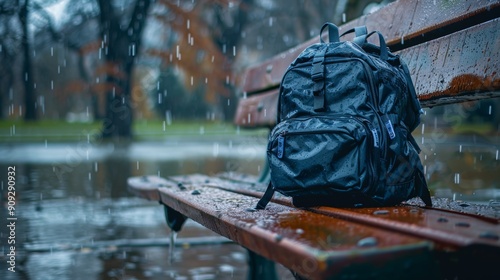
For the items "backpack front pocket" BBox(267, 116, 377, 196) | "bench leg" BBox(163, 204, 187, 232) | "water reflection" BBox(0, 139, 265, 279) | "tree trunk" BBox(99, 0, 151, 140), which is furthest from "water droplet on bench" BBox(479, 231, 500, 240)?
"tree trunk" BBox(99, 0, 151, 140)

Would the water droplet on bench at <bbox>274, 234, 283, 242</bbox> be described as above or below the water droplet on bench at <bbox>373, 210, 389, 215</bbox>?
below

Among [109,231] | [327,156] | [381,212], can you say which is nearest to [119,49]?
[109,231]

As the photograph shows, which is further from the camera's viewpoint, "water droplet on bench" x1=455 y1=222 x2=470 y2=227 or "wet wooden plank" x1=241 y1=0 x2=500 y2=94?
"wet wooden plank" x1=241 y1=0 x2=500 y2=94

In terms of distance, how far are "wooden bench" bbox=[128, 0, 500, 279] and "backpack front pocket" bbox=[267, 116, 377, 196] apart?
9 centimetres

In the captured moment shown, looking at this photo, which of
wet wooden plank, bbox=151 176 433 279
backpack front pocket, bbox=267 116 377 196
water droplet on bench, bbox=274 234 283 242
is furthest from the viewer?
backpack front pocket, bbox=267 116 377 196

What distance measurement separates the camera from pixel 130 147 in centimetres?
1711

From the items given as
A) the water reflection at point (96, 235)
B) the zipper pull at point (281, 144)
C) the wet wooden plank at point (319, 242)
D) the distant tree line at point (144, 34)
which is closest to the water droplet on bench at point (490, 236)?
the wet wooden plank at point (319, 242)

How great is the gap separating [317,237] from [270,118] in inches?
91.7

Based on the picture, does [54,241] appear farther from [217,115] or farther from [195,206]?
[217,115]

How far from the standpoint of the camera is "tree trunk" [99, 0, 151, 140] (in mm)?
16484

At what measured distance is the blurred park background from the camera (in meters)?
4.11

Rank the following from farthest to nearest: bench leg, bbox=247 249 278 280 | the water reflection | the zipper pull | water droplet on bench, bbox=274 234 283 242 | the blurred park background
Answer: the blurred park background
the water reflection
bench leg, bbox=247 249 278 280
the zipper pull
water droplet on bench, bbox=274 234 283 242

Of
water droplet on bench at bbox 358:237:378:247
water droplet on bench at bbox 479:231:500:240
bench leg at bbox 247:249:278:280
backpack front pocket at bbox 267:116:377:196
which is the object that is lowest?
bench leg at bbox 247:249:278:280

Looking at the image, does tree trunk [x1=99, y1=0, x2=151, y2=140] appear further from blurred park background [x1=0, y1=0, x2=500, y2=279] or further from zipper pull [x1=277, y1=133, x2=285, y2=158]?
zipper pull [x1=277, y1=133, x2=285, y2=158]
